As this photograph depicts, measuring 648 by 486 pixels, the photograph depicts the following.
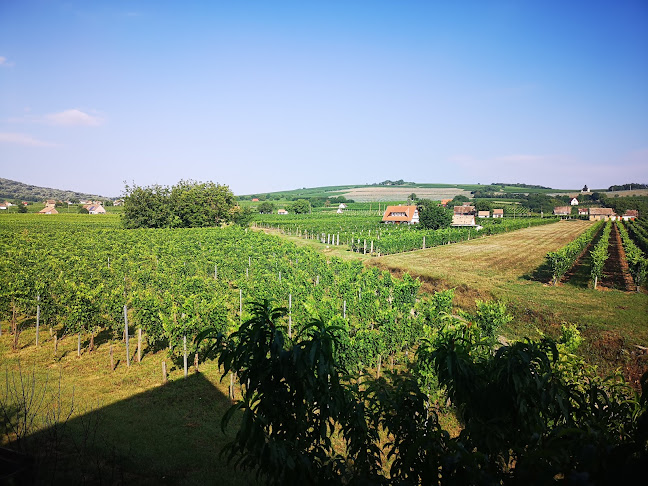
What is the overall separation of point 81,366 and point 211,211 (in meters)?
54.6

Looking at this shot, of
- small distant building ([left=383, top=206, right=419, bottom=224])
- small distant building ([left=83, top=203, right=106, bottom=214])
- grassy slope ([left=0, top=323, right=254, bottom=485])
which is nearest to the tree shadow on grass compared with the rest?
grassy slope ([left=0, top=323, right=254, bottom=485])

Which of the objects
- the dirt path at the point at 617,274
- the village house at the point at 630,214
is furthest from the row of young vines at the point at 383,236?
the village house at the point at 630,214

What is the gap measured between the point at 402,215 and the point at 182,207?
44.9 m

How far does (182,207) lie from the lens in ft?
215

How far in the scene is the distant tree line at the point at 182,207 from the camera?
2438 inches

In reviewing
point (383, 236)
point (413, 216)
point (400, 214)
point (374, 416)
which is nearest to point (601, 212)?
point (413, 216)

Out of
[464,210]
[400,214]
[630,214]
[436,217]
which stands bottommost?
[436,217]

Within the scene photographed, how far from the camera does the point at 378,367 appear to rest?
14.7 meters

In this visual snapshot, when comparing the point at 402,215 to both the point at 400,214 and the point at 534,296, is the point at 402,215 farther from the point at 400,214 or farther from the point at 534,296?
the point at 534,296

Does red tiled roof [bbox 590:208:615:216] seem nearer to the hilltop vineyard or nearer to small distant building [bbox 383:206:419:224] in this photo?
small distant building [bbox 383:206:419:224]

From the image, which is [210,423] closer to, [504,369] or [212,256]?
[504,369]

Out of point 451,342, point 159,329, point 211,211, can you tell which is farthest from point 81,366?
point 211,211

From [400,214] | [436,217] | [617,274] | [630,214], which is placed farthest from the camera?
[630,214]

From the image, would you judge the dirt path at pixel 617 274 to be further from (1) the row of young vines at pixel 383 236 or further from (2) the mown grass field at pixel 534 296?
(1) the row of young vines at pixel 383 236
